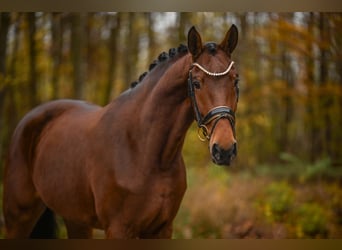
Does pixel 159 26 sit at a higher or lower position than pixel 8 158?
higher

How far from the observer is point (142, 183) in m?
2.83

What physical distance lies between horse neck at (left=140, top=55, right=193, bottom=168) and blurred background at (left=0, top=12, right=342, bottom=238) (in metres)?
1.42

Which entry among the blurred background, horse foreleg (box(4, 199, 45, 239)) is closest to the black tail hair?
horse foreleg (box(4, 199, 45, 239))

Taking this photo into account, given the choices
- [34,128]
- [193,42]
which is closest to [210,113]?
[193,42]

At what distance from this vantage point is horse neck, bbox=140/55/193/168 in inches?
112

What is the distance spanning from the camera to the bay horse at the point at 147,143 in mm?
2707

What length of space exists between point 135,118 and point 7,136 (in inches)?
65.8

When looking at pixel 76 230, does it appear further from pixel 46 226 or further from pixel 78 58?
pixel 78 58

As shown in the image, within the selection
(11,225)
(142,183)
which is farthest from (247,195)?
(11,225)

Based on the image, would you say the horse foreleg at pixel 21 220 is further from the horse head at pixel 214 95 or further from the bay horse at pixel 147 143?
the horse head at pixel 214 95

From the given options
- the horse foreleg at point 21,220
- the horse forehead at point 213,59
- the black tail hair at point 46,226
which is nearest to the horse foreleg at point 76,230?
the black tail hair at point 46,226

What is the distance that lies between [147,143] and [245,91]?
2.14 m

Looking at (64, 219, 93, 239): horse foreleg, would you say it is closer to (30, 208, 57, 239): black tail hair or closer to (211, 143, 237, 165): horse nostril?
(30, 208, 57, 239): black tail hair
